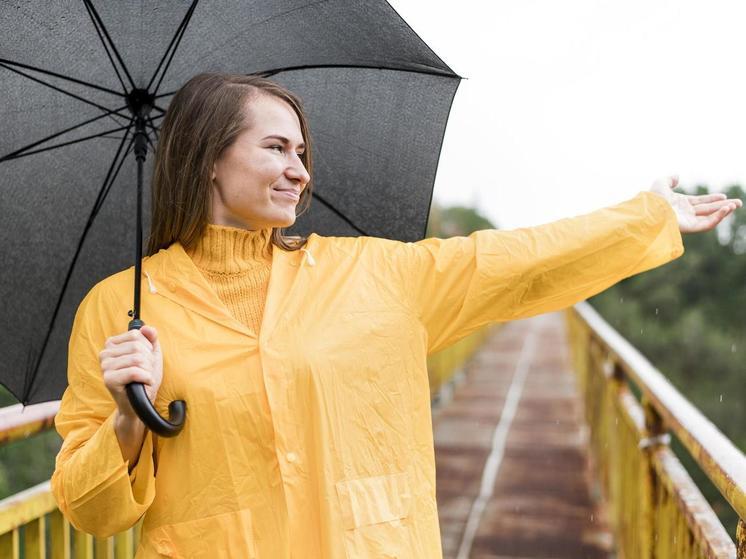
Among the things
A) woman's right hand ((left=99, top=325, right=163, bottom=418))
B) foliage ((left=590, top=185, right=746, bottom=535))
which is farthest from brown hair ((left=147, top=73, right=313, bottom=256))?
foliage ((left=590, top=185, right=746, bottom=535))

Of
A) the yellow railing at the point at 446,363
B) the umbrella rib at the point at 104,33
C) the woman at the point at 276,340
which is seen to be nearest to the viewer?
the woman at the point at 276,340

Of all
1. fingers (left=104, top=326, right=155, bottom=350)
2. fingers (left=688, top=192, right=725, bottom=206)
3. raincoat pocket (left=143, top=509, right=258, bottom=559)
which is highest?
fingers (left=688, top=192, right=725, bottom=206)

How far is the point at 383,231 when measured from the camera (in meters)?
2.39

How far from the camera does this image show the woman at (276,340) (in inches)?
69.3

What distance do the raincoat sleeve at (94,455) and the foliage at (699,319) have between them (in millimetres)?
44318

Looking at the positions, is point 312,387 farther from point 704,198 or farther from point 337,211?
point 704,198

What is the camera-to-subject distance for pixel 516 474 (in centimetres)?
618

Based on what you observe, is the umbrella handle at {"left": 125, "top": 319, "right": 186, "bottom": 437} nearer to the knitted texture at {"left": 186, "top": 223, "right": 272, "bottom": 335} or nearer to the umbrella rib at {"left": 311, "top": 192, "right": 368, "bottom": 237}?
the knitted texture at {"left": 186, "top": 223, "right": 272, "bottom": 335}

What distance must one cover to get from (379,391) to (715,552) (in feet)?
2.53

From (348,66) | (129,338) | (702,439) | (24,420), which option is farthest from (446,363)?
(129,338)

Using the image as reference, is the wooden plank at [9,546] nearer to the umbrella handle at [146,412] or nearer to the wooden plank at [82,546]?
the wooden plank at [82,546]

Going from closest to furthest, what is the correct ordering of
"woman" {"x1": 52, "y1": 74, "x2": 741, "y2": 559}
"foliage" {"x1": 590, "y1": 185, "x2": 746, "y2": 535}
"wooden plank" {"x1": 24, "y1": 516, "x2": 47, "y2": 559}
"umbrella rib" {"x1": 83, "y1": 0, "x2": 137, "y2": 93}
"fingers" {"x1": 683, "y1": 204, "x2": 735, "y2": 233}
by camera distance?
"woman" {"x1": 52, "y1": 74, "x2": 741, "y2": 559}
"fingers" {"x1": 683, "y1": 204, "x2": 735, "y2": 233}
"umbrella rib" {"x1": 83, "y1": 0, "x2": 137, "y2": 93}
"wooden plank" {"x1": 24, "y1": 516, "x2": 47, "y2": 559}
"foliage" {"x1": 590, "y1": 185, "x2": 746, "y2": 535}

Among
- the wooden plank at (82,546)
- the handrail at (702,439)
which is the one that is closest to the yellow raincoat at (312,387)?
the handrail at (702,439)

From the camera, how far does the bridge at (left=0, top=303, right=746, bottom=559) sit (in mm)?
2207
